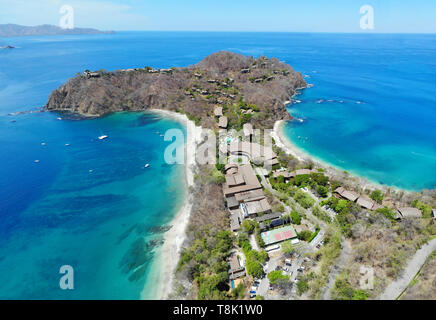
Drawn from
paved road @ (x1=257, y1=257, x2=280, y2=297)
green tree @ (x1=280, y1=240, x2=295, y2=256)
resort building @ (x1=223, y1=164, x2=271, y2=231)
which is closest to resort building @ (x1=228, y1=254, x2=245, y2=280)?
paved road @ (x1=257, y1=257, x2=280, y2=297)

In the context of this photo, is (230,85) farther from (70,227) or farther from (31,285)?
(31,285)

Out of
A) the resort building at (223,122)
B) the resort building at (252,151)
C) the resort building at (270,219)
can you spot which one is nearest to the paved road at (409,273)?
the resort building at (270,219)

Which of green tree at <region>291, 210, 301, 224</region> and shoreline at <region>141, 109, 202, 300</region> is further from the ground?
green tree at <region>291, 210, 301, 224</region>

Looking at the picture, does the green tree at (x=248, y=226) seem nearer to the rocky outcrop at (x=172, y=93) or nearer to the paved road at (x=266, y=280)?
the paved road at (x=266, y=280)

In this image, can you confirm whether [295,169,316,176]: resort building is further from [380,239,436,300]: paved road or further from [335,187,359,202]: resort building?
[380,239,436,300]: paved road

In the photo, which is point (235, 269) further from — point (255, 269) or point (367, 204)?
point (367, 204)
